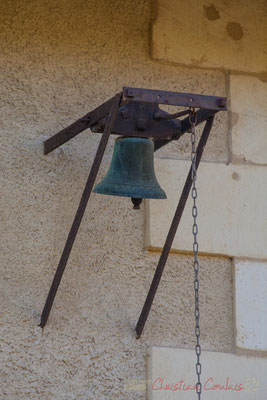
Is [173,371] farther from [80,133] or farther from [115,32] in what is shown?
[115,32]

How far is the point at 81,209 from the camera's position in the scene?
2.13 m

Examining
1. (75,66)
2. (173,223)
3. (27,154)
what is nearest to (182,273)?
(173,223)

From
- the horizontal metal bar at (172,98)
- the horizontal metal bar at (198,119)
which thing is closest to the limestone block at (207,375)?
the horizontal metal bar at (198,119)

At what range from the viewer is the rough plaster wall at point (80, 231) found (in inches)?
89.0

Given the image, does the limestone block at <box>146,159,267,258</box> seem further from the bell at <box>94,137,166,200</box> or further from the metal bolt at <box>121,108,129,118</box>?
the metal bolt at <box>121,108,129,118</box>

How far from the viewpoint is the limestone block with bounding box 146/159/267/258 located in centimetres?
246

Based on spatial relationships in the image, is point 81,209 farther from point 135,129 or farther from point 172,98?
point 172,98

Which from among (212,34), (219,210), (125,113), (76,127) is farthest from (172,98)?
(212,34)

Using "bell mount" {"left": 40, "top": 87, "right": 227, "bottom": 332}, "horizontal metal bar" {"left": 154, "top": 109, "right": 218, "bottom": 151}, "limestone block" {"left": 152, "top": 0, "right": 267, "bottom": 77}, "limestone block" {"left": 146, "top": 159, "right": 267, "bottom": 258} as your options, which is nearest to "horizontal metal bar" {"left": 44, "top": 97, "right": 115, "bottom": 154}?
"bell mount" {"left": 40, "top": 87, "right": 227, "bottom": 332}

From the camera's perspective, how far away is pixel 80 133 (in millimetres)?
2506

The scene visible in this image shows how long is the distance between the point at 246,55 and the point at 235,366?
1197 mm

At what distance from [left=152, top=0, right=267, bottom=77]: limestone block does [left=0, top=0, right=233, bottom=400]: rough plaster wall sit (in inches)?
2.2

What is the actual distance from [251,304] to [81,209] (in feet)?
2.45

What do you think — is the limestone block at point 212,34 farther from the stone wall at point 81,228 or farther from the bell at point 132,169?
the bell at point 132,169
